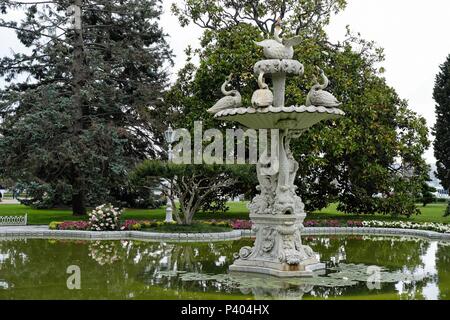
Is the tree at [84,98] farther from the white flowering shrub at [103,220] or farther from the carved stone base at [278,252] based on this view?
the carved stone base at [278,252]

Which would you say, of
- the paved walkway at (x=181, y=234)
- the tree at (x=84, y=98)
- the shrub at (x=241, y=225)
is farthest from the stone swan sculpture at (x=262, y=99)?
the tree at (x=84, y=98)

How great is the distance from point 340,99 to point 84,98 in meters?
11.3

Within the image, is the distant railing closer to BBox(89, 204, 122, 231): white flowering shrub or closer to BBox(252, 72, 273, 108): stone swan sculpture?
BBox(89, 204, 122, 231): white flowering shrub

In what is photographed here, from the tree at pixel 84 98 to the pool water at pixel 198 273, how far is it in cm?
812

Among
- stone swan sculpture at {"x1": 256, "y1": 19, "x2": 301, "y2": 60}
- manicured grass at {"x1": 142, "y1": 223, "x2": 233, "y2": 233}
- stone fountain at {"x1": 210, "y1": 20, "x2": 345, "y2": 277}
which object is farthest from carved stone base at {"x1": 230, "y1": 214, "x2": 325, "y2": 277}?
manicured grass at {"x1": 142, "y1": 223, "x2": 233, "y2": 233}

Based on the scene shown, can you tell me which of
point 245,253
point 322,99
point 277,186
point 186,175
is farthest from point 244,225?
point 322,99

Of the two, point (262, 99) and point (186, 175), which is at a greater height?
point (262, 99)

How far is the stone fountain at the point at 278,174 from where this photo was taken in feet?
33.8

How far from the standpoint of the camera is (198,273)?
10711 mm

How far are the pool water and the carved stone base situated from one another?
1.02ft

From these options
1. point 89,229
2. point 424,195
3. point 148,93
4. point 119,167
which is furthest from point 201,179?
point 424,195

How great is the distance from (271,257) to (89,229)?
32.6ft

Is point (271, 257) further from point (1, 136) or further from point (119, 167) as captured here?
point (1, 136)

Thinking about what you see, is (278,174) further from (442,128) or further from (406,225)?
(442,128)
